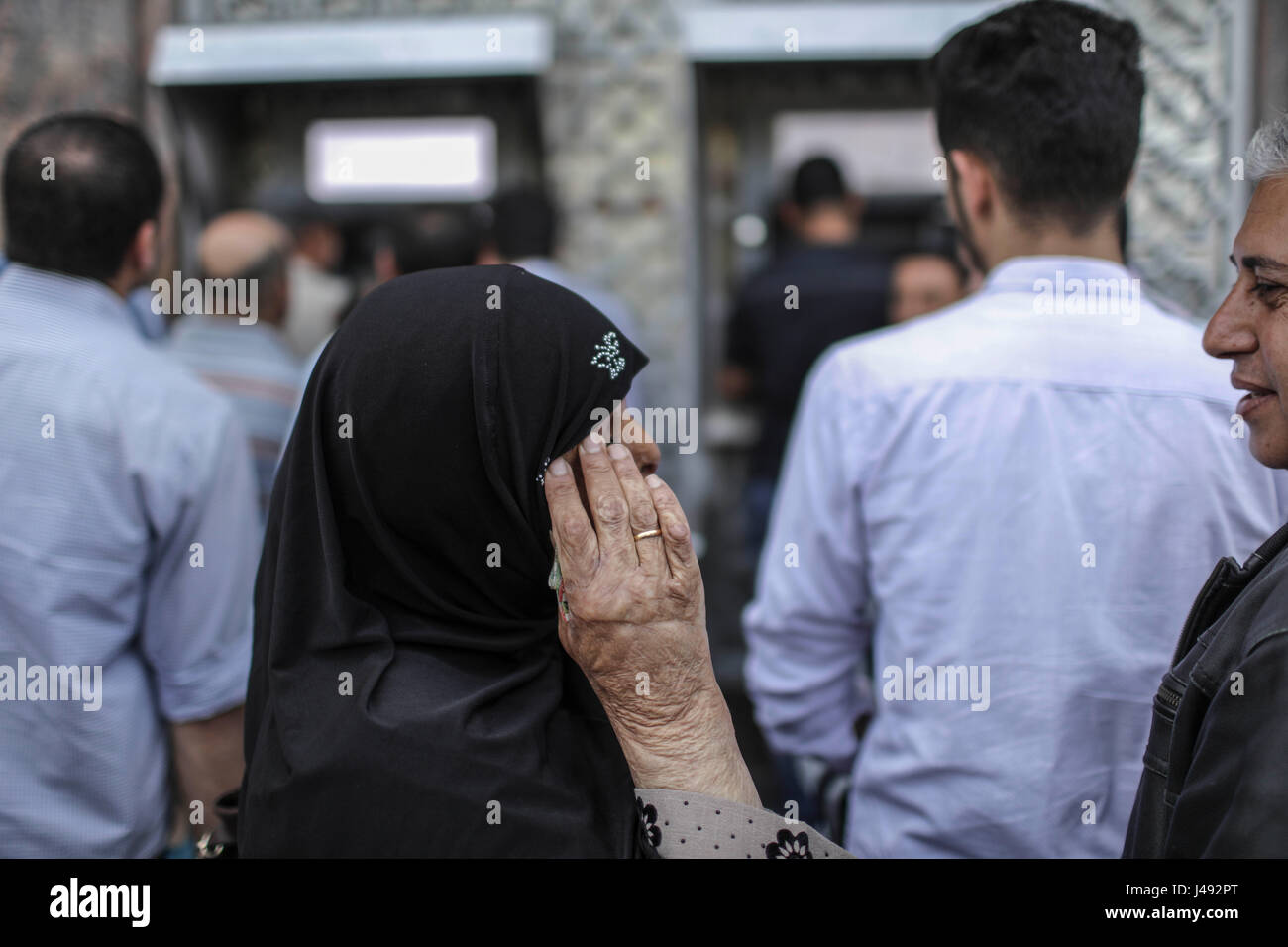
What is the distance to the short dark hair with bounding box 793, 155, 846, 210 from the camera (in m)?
4.74

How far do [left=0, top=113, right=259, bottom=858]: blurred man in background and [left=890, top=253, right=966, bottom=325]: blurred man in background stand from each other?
9.60 ft

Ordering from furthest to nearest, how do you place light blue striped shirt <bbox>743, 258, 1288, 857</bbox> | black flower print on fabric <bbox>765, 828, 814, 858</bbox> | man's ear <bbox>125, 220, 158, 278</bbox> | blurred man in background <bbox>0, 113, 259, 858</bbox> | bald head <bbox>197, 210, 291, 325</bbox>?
bald head <bbox>197, 210, 291, 325</bbox>
man's ear <bbox>125, 220, 158, 278</bbox>
blurred man in background <bbox>0, 113, 259, 858</bbox>
light blue striped shirt <bbox>743, 258, 1288, 857</bbox>
black flower print on fabric <bbox>765, 828, 814, 858</bbox>

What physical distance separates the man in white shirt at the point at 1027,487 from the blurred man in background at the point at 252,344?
6.44 feet

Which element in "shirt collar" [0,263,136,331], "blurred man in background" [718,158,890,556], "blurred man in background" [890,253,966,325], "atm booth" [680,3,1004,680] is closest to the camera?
"shirt collar" [0,263,136,331]

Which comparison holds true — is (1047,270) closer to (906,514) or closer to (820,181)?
(906,514)

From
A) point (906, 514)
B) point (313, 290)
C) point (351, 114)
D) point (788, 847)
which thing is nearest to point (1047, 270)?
point (906, 514)

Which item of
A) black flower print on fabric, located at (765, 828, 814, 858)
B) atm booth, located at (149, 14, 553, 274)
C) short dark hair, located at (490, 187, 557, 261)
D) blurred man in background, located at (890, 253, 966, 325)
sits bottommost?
black flower print on fabric, located at (765, 828, 814, 858)

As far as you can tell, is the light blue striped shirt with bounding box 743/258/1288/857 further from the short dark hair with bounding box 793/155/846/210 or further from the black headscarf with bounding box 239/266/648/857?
the short dark hair with bounding box 793/155/846/210

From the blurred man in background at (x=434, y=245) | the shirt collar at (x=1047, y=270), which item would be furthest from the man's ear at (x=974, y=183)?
the blurred man in background at (x=434, y=245)

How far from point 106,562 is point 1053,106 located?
1.95 m

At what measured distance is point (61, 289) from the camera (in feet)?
7.52

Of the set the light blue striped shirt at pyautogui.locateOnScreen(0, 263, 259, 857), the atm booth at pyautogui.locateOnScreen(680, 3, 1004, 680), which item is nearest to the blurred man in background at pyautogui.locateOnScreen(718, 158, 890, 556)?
the atm booth at pyautogui.locateOnScreen(680, 3, 1004, 680)

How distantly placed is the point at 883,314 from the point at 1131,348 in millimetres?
2716
